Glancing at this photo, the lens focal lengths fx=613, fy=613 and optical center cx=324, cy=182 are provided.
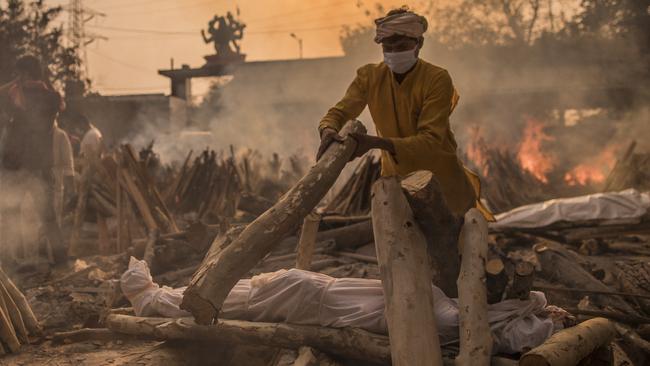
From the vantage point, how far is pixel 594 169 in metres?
18.1

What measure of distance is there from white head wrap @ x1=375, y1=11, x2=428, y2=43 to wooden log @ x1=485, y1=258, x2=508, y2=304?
56.8 inches

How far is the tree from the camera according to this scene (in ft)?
80.0

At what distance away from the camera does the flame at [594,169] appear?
17047 millimetres

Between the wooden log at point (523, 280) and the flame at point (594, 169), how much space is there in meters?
14.3

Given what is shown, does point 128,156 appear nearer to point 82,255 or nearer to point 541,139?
point 82,255

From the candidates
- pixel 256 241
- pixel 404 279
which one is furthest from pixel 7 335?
pixel 404 279

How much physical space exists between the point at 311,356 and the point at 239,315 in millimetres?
649

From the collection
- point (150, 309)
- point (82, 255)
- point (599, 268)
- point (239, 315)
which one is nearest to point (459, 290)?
point (239, 315)

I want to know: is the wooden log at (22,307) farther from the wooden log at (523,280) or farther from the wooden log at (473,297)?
the wooden log at (523,280)

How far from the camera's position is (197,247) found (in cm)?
730

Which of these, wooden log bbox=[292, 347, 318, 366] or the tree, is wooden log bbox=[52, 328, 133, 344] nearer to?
wooden log bbox=[292, 347, 318, 366]

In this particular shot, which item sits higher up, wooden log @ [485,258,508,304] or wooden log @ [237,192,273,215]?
wooden log @ [485,258,508,304]

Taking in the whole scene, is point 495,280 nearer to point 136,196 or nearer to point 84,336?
point 84,336

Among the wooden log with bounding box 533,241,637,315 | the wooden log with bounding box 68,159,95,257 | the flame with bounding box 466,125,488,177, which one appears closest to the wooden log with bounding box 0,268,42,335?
the wooden log with bounding box 68,159,95,257
